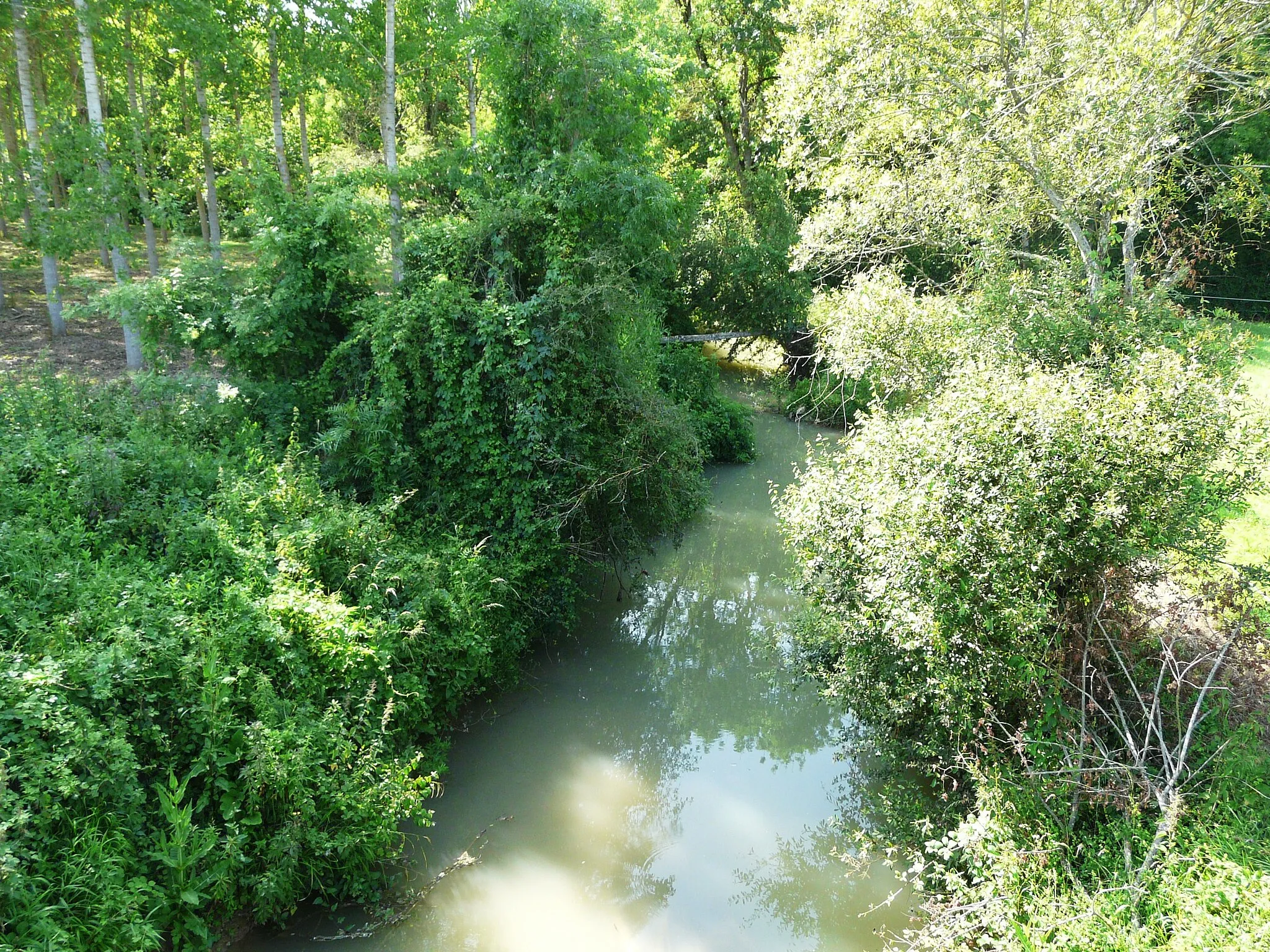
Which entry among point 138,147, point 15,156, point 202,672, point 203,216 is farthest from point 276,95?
point 202,672

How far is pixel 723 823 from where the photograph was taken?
6.89m

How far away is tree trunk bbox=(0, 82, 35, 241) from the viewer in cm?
1168

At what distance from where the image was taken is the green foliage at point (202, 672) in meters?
4.23

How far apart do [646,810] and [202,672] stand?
3884 mm

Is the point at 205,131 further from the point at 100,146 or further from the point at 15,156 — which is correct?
the point at 100,146

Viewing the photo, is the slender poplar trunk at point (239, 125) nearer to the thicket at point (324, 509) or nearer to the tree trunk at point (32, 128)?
the tree trunk at point (32, 128)

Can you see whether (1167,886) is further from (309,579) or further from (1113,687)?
(309,579)

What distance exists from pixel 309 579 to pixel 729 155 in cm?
2048

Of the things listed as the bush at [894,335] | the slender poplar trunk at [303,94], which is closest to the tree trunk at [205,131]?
the slender poplar trunk at [303,94]

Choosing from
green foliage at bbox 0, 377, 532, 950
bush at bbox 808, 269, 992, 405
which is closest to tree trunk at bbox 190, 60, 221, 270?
green foliage at bbox 0, 377, 532, 950

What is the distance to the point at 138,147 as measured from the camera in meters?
12.4

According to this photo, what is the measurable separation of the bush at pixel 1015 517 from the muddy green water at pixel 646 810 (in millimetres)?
1601

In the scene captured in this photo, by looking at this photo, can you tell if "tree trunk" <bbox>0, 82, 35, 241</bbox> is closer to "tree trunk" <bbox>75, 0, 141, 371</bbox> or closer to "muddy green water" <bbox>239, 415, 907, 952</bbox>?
"tree trunk" <bbox>75, 0, 141, 371</bbox>

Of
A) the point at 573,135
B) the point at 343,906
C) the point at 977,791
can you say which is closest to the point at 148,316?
the point at 573,135
